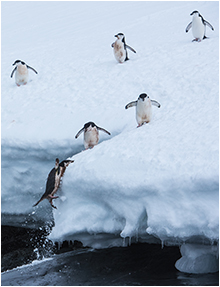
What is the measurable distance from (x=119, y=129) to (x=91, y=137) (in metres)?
0.47

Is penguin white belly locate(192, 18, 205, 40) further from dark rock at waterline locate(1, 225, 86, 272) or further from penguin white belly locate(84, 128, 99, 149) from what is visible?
dark rock at waterline locate(1, 225, 86, 272)

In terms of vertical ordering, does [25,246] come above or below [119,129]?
below

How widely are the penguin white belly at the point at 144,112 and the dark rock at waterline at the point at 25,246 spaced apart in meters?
1.64

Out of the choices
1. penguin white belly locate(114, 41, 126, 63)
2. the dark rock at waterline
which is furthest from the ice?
penguin white belly locate(114, 41, 126, 63)

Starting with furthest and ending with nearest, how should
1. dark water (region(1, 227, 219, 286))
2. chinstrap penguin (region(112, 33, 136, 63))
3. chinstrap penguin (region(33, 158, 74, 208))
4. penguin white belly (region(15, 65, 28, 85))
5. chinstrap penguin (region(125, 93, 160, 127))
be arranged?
penguin white belly (region(15, 65, 28, 85))
chinstrap penguin (region(112, 33, 136, 63))
chinstrap penguin (region(125, 93, 160, 127))
chinstrap penguin (region(33, 158, 74, 208))
dark water (region(1, 227, 219, 286))

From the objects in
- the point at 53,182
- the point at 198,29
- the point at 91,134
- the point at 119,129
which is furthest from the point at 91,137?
the point at 198,29

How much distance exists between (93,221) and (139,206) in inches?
23.1

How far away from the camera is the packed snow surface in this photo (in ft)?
12.4

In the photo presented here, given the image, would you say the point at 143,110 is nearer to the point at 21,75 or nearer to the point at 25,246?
the point at 25,246

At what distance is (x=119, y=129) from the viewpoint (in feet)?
18.1

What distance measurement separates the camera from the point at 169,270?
3936 millimetres

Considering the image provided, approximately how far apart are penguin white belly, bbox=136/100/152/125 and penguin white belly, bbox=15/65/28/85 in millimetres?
2861

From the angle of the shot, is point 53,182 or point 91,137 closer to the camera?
point 53,182

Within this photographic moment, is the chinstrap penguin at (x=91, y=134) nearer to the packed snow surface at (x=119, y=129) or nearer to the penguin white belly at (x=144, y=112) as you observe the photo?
the packed snow surface at (x=119, y=129)
